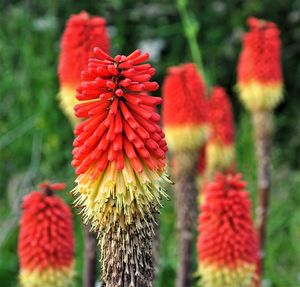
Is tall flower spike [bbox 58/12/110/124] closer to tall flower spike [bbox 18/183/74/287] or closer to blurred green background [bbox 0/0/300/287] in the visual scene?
tall flower spike [bbox 18/183/74/287]

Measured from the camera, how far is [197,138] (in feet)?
17.8

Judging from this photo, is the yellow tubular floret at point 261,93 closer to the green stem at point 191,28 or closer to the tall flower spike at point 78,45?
the green stem at point 191,28

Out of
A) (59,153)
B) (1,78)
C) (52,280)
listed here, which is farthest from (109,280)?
(1,78)

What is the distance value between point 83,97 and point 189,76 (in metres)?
2.85

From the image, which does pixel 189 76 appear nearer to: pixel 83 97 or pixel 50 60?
pixel 83 97

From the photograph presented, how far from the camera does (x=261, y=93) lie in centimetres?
593

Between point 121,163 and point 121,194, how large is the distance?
4.5 inches

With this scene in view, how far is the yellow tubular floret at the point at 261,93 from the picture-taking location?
19.4 ft

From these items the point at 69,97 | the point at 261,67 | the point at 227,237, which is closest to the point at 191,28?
the point at 261,67

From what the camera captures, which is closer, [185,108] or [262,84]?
[185,108]

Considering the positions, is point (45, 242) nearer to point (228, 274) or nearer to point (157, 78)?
point (228, 274)

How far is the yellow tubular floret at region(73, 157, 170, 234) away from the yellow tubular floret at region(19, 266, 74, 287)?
156 centimetres

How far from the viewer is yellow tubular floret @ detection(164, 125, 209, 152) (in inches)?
210

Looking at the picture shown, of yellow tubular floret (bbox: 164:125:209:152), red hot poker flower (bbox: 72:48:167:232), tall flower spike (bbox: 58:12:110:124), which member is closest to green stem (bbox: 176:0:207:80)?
yellow tubular floret (bbox: 164:125:209:152)
